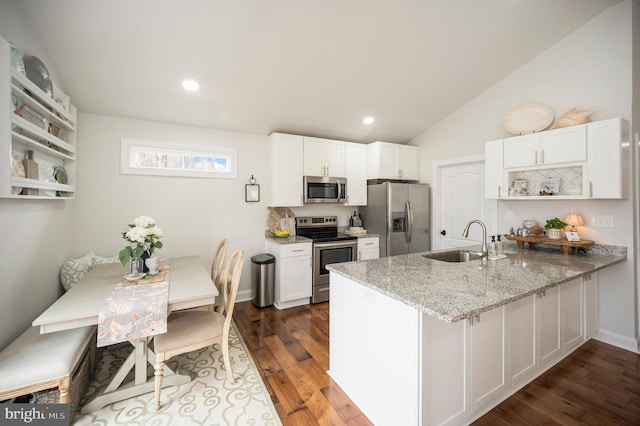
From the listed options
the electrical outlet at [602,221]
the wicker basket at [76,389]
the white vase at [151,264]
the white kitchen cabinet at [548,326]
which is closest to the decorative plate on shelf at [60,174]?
the white vase at [151,264]

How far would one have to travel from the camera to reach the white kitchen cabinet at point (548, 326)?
1982mm

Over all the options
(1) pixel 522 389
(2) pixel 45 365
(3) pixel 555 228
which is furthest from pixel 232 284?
(3) pixel 555 228

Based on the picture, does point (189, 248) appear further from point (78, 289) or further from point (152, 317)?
point (152, 317)

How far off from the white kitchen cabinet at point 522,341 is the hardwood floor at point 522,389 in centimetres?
16

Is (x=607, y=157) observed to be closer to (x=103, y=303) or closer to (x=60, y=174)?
(x=103, y=303)

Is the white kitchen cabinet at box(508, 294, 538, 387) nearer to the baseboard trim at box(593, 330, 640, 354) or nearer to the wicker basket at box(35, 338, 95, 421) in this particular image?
the baseboard trim at box(593, 330, 640, 354)

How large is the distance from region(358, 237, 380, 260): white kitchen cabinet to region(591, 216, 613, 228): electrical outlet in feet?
7.77

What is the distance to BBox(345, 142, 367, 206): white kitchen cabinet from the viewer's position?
4230 millimetres

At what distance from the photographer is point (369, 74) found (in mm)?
2934

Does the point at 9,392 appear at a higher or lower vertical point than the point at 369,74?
lower

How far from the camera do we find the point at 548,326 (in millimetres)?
2064

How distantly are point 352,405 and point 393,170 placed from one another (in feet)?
11.0

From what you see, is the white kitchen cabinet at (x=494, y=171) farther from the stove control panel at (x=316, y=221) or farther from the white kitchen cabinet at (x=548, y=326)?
the stove control panel at (x=316, y=221)

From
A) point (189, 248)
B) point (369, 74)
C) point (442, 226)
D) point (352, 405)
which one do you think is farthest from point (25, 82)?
point (442, 226)
